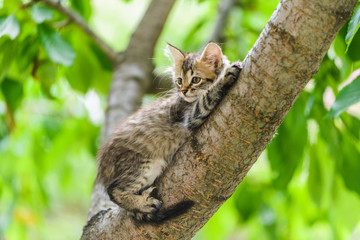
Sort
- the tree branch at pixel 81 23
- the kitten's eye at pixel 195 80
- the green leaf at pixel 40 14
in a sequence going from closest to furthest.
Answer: the green leaf at pixel 40 14, the kitten's eye at pixel 195 80, the tree branch at pixel 81 23

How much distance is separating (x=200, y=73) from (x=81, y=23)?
1010mm

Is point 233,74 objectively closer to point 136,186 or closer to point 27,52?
point 136,186

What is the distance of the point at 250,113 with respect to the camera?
4.75ft

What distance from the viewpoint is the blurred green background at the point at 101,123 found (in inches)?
91.8

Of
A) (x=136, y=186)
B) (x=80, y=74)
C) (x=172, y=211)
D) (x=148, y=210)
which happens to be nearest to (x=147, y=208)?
(x=148, y=210)

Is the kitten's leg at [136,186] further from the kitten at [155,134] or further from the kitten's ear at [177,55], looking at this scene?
the kitten's ear at [177,55]

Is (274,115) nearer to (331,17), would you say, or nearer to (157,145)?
(331,17)

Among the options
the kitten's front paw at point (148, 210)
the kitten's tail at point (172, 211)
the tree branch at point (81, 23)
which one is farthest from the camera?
the tree branch at point (81, 23)

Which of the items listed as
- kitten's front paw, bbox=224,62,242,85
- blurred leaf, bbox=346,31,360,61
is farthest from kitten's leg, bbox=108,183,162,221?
blurred leaf, bbox=346,31,360,61

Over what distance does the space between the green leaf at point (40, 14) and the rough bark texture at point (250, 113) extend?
44.7 inches

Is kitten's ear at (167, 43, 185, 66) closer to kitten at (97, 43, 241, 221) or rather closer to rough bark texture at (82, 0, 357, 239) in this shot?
kitten at (97, 43, 241, 221)

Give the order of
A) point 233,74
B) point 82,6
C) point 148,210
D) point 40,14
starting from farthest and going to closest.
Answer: point 82,6, point 40,14, point 148,210, point 233,74

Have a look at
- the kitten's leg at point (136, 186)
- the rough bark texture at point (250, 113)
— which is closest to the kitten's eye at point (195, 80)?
the kitten's leg at point (136, 186)

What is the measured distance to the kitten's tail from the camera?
165cm
